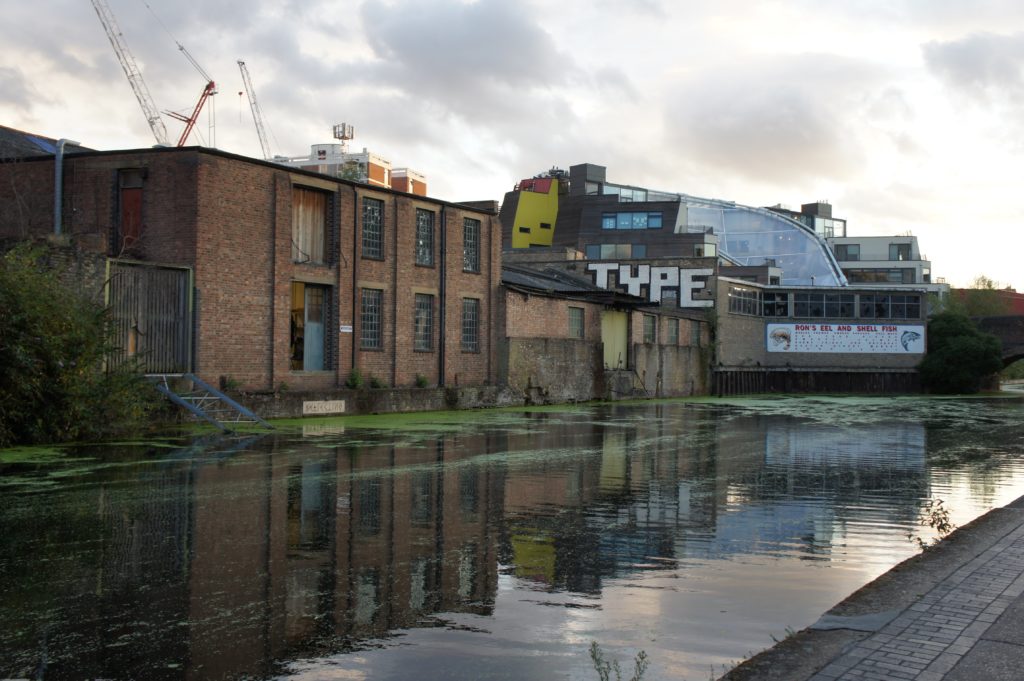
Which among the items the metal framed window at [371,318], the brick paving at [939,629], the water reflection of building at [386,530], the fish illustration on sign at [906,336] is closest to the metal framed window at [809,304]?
the fish illustration on sign at [906,336]

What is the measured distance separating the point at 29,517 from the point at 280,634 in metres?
5.44

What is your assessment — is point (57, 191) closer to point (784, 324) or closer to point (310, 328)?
point (310, 328)

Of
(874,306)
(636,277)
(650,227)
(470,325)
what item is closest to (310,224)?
(470,325)

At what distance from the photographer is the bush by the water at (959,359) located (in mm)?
66688

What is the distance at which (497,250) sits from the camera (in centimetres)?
3819

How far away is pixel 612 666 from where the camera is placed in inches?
223

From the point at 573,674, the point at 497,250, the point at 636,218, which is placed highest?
the point at 636,218

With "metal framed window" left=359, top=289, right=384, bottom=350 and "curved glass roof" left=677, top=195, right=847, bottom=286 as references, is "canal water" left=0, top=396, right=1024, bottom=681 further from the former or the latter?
"curved glass roof" left=677, top=195, right=847, bottom=286

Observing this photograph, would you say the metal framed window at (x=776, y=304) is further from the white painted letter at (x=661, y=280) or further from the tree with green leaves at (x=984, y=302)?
the tree with green leaves at (x=984, y=302)

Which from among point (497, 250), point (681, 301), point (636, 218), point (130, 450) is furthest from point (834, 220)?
point (130, 450)

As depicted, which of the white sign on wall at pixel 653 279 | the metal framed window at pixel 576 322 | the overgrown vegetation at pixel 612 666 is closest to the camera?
the overgrown vegetation at pixel 612 666

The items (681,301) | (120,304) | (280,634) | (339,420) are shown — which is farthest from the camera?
(681,301)

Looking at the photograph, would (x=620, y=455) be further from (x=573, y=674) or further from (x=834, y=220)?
(x=834, y=220)

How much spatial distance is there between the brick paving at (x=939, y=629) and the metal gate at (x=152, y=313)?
62.3 feet
